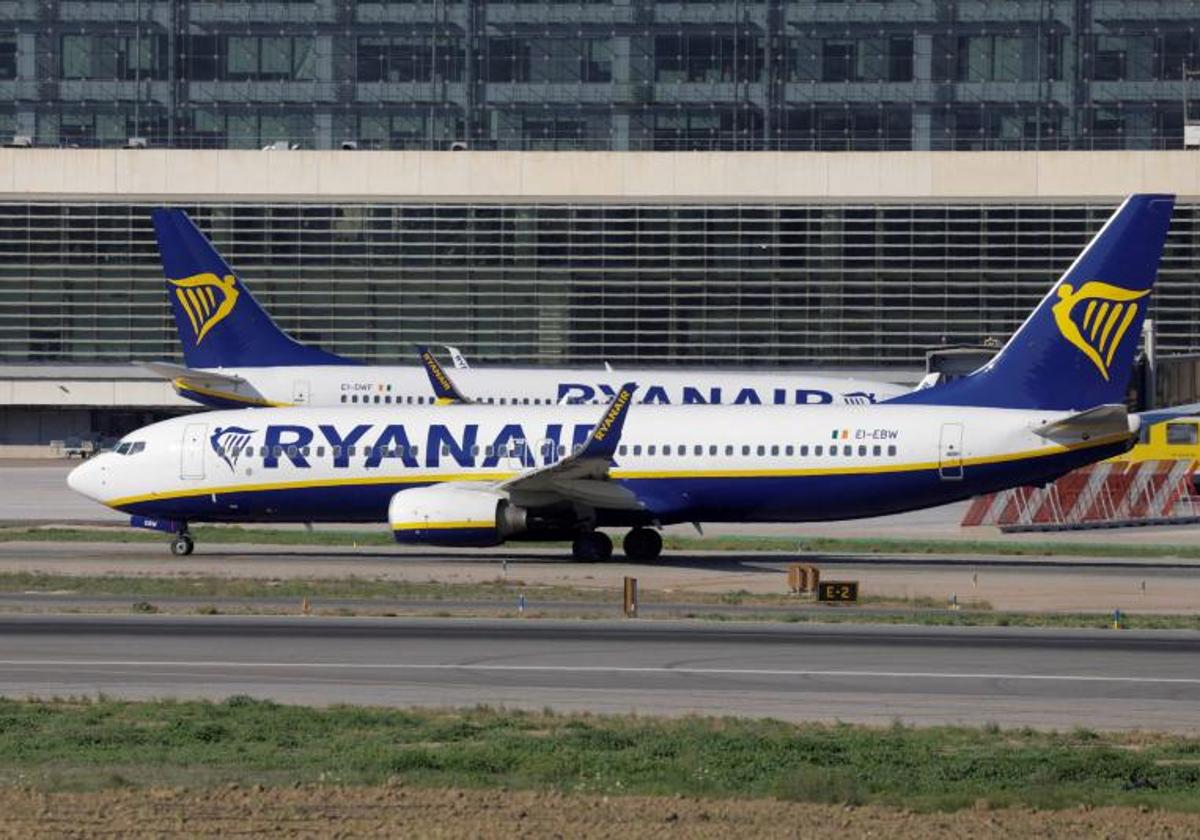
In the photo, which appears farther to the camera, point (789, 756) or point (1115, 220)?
point (1115, 220)

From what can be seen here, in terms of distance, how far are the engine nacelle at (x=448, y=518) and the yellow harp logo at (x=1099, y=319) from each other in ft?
43.9

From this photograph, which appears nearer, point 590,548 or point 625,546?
point 590,548

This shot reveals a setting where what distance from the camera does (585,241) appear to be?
100 m

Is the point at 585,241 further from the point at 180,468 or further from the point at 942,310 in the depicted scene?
the point at 180,468

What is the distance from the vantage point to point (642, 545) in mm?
52062

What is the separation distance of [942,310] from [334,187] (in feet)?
90.6

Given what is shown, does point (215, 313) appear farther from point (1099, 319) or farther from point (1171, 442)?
point (1099, 319)

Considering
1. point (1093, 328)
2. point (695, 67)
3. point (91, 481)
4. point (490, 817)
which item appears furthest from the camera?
point (695, 67)

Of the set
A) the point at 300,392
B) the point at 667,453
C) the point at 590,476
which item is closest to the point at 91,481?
the point at 590,476

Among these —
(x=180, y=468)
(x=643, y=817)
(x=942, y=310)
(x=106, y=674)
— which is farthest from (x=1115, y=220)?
(x=942, y=310)

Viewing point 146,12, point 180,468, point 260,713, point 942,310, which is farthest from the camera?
point 146,12

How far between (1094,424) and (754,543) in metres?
12.2

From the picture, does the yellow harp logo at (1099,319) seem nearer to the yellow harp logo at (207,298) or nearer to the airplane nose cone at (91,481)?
the airplane nose cone at (91,481)

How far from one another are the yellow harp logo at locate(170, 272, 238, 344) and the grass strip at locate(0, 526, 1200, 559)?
44.0 feet
